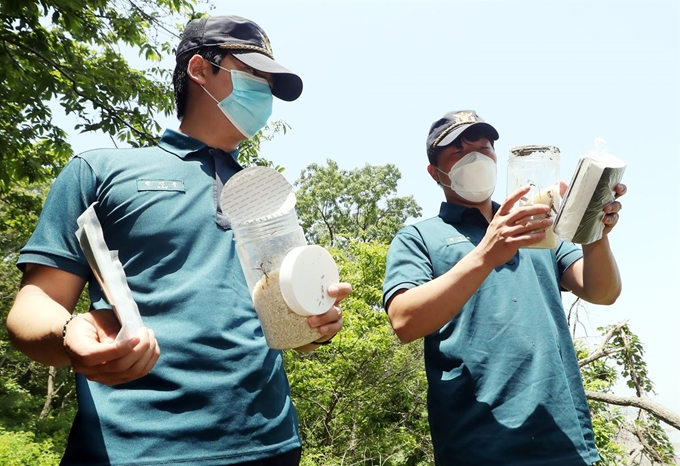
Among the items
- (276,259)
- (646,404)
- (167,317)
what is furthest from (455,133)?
(646,404)

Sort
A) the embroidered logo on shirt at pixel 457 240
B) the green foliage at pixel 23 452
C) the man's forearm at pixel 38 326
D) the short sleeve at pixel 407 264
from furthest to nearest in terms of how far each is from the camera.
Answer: the green foliage at pixel 23 452
the embroidered logo on shirt at pixel 457 240
the short sleeve at pixel 407 264
the man's forearm at pixel 38 326

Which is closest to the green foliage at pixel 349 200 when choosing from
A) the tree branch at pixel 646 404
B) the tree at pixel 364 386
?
the tree at pixel 364 386

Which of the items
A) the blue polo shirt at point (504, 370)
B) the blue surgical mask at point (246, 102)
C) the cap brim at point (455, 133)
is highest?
the blue surgical mask at point (246, 102)

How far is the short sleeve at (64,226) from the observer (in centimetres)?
160

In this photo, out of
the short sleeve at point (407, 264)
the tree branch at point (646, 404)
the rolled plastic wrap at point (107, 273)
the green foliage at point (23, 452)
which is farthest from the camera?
the green foliage at point (23, 452)

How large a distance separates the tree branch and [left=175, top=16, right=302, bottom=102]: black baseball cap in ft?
15.9

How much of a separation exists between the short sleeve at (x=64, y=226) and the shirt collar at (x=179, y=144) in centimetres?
33

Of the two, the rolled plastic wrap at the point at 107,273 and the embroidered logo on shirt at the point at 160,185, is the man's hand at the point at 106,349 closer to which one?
the rolled plastic wrap at the point at 107,273

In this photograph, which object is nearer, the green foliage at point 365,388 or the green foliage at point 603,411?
the green foliage at point 603,411

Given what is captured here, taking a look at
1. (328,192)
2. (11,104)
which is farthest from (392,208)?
(11,104)

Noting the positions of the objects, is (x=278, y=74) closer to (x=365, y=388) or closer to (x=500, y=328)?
(x=500, y=328)

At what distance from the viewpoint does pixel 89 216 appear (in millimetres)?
1144

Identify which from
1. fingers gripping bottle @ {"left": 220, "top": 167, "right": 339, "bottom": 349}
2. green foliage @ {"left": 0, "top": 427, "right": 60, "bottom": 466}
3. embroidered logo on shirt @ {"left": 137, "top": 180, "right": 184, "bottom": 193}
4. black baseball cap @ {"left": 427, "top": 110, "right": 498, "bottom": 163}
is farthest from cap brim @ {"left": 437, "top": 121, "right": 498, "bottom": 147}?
green foliage @ {"left": 0, "top": 427, "right": 60, "bottom": 466}

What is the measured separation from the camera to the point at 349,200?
106ft
